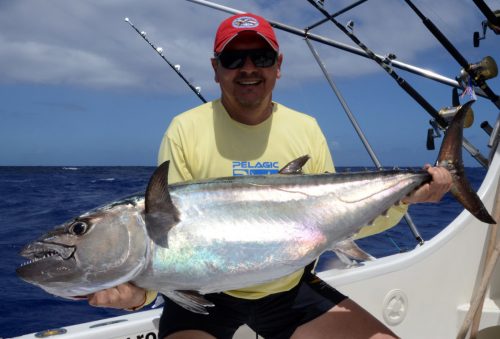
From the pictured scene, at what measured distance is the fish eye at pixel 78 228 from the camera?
1.71 m

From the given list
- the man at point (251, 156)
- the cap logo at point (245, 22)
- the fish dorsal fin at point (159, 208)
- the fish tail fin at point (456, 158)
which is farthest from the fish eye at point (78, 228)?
the fish tail fin at point (456, 158)

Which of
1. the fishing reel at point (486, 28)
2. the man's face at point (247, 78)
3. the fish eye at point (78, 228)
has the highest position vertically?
the fishing reel at point (486, 28)

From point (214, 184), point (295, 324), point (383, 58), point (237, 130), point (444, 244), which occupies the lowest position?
point (295, 324)

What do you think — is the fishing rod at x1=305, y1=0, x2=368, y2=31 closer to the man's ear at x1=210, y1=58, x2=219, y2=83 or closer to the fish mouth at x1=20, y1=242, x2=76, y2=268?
the man's ear at x1=210, y1=58, x2=219, y2=83

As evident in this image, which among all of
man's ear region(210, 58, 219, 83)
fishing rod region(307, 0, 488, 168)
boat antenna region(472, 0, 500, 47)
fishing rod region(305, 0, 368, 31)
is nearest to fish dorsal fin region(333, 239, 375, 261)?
man's ear region(210, 58, 219, 83)

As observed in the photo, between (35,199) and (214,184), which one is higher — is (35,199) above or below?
below

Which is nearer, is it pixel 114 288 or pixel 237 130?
pixel 114 288

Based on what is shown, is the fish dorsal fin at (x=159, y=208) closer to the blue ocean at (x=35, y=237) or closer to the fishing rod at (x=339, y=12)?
the blue ocean at (x=35, y=237)

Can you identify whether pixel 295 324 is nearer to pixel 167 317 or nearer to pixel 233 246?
pixel 167 317

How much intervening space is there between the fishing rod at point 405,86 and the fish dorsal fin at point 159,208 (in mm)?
2389

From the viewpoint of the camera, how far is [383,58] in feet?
13.1

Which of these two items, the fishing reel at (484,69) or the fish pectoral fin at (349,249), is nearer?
the fish pectoral fin at (349,249)

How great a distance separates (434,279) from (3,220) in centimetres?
895

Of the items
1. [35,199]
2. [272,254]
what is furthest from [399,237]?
[35,199]
